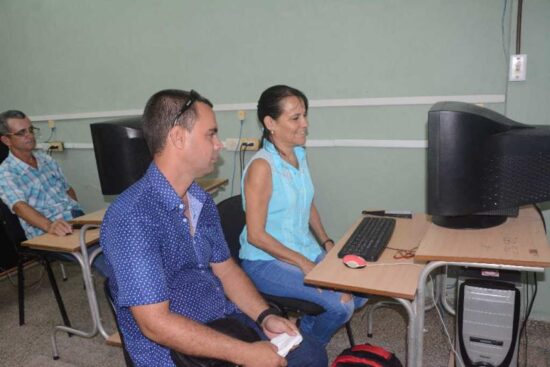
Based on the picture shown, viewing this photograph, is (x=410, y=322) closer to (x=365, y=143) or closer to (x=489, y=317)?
(x=489, y=317)

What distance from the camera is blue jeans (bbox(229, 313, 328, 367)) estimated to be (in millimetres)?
1314

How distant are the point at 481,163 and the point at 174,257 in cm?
100

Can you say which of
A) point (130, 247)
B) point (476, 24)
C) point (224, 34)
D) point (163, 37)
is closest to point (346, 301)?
point (130, 247)

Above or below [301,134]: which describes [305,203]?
below

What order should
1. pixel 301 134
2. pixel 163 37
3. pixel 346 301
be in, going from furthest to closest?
pixel 163 37
pixel 301 134
pixel 346 301

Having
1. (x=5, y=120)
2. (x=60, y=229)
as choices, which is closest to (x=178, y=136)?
(x=60, y=229)

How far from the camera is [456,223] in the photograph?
4.66 ft

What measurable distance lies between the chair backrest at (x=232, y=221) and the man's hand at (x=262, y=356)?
2.18 ft

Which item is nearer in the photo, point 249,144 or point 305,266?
point 305,266

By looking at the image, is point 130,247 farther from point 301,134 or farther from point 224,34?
point 224,34

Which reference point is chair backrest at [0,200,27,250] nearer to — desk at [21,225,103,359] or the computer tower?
desk at [21,225,103,359]

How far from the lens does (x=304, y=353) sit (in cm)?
134

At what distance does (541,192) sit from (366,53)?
1.21 m

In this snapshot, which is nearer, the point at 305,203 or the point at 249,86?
the point at 305,203
